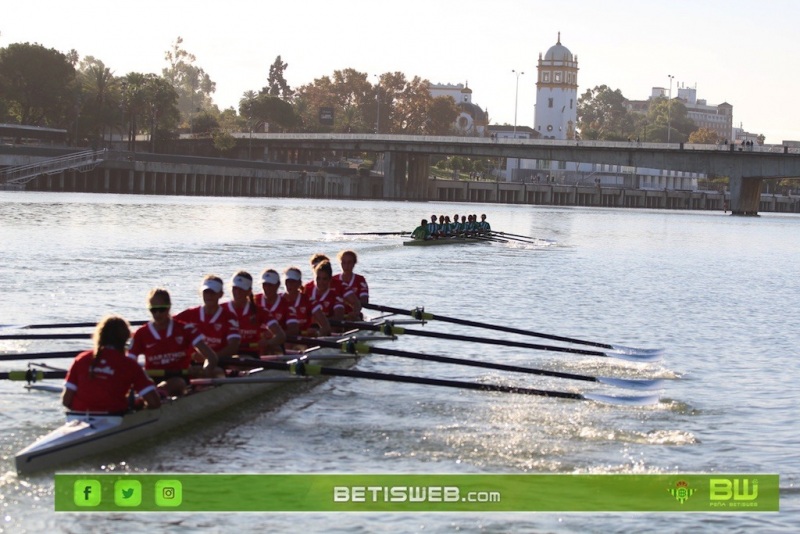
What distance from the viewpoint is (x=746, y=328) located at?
101 ft

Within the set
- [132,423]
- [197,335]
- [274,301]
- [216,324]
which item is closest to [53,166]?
[274,301]

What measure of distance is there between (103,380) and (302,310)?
21.8 feet

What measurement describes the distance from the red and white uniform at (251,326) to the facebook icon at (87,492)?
152 inches

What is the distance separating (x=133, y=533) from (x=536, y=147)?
125 m

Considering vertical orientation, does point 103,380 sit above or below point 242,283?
below

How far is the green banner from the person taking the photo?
42.2 ft

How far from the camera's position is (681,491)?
46.0ft

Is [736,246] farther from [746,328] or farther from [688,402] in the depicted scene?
Answer: [688,402]

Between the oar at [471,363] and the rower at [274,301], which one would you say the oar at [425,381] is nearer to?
the oar at [471,363]

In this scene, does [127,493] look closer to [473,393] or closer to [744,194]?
[473,393]

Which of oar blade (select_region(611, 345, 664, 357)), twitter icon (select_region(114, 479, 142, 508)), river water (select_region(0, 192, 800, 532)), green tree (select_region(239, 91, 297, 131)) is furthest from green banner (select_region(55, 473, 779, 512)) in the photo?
green tree (select_region(239, 91, 297, 131))

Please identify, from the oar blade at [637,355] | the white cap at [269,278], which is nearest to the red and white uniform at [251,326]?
the white cap at [269,278]

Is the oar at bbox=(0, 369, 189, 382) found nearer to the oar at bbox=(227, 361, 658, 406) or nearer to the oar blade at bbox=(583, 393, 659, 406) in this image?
the oar at bbox=(227, 361, 658, 406)

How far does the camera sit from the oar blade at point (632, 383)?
1956 cm
